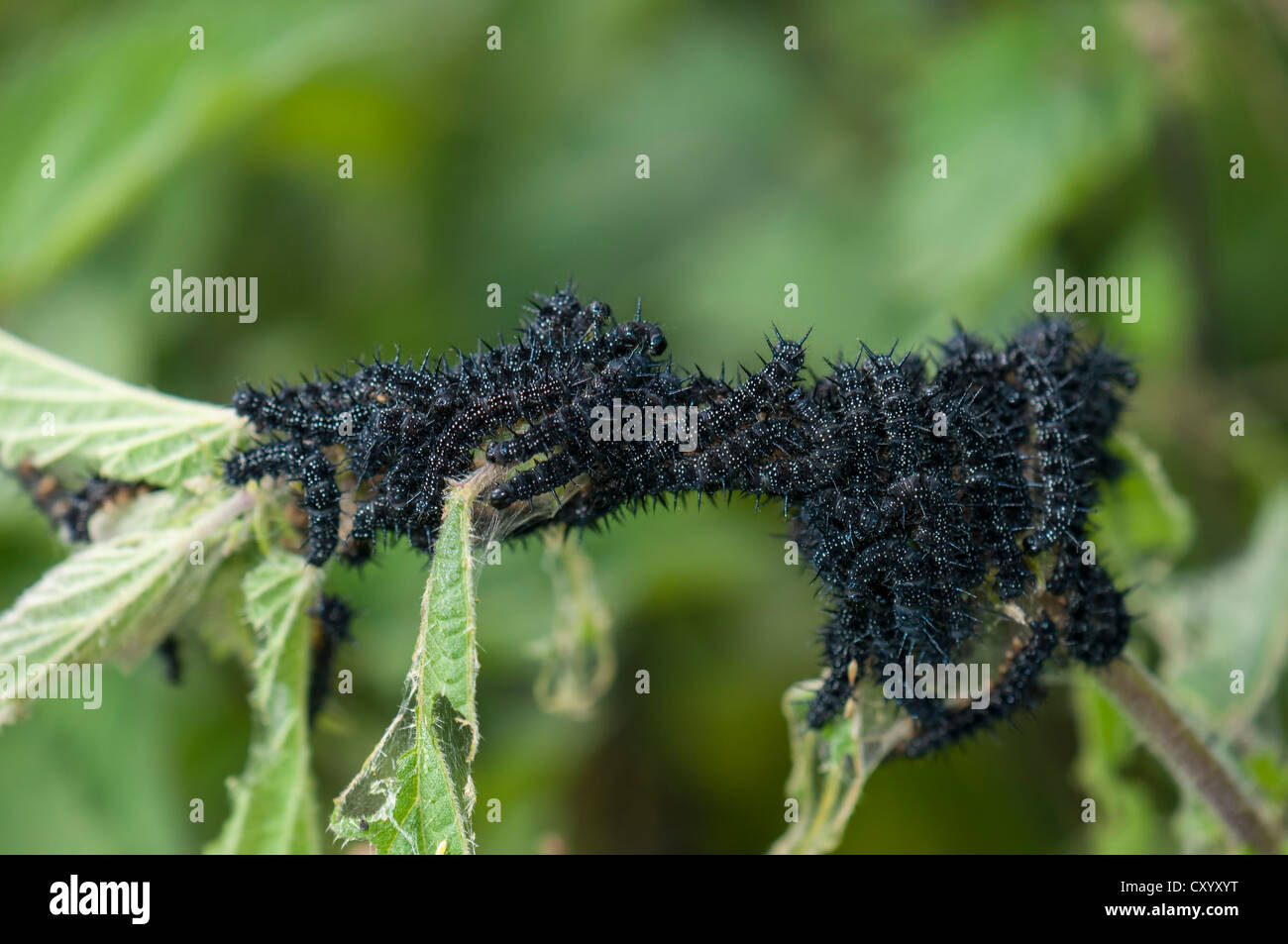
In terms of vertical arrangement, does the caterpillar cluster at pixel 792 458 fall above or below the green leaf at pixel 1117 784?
above

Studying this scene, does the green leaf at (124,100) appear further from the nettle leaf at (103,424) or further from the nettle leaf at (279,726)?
the nettle leaf at (279,726)

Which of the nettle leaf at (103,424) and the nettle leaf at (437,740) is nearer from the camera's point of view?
the nettle leaf at (437,740)

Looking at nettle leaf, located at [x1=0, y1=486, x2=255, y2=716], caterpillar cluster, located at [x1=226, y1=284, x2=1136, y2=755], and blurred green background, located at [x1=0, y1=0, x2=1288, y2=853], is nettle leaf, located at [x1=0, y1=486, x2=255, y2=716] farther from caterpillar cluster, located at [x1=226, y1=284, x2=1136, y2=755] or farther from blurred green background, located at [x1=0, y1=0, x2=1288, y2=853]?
blurred green background, located at [x1=0, y1=0, x2=1288, y2=853]

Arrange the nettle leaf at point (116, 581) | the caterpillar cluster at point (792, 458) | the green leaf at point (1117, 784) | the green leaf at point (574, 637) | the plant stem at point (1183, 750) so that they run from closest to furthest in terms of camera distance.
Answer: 1. the caterpillar cluster at point (792, 458)
2. the nettle leaf at point (116, 581)
3. the plant stem at point (1183, 750)
4. the green leaf at point (1117, 784)
5. the green leaf at point (574, 637)

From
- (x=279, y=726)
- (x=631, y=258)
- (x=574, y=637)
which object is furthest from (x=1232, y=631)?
(x=631, y=258)

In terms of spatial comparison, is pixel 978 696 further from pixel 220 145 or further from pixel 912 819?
pixel 220 145

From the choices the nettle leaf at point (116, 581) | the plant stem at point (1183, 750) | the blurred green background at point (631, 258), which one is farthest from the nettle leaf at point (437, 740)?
the plant stem at point (1183, 750)
